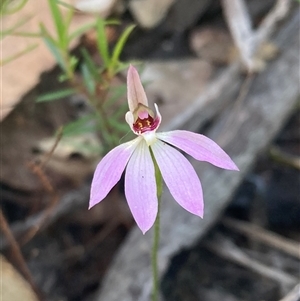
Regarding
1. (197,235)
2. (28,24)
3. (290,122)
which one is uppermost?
(28,24)

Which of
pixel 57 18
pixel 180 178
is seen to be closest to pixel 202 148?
pixel 180 178

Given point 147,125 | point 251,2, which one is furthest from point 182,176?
point 251,2

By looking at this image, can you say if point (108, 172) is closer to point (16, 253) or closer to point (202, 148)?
point (202, 148)

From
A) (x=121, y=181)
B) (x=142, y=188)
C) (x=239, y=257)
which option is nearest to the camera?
(x=142, y=188)

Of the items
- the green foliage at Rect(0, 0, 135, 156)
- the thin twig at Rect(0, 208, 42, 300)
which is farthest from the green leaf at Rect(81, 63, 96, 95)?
the thin twig at Rect(0, 208, 42, 300)

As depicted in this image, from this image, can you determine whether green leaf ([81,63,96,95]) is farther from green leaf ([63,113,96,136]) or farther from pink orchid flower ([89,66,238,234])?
pink orchid flower ([89,66,238,234])

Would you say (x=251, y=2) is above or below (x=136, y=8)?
below

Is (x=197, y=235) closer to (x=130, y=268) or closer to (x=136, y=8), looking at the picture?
(x=130, y=268)

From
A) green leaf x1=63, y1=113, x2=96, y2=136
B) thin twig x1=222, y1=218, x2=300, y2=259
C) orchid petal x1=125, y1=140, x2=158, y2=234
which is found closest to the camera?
orchid petal x1=125, y1=140, x2=158, y2=234
